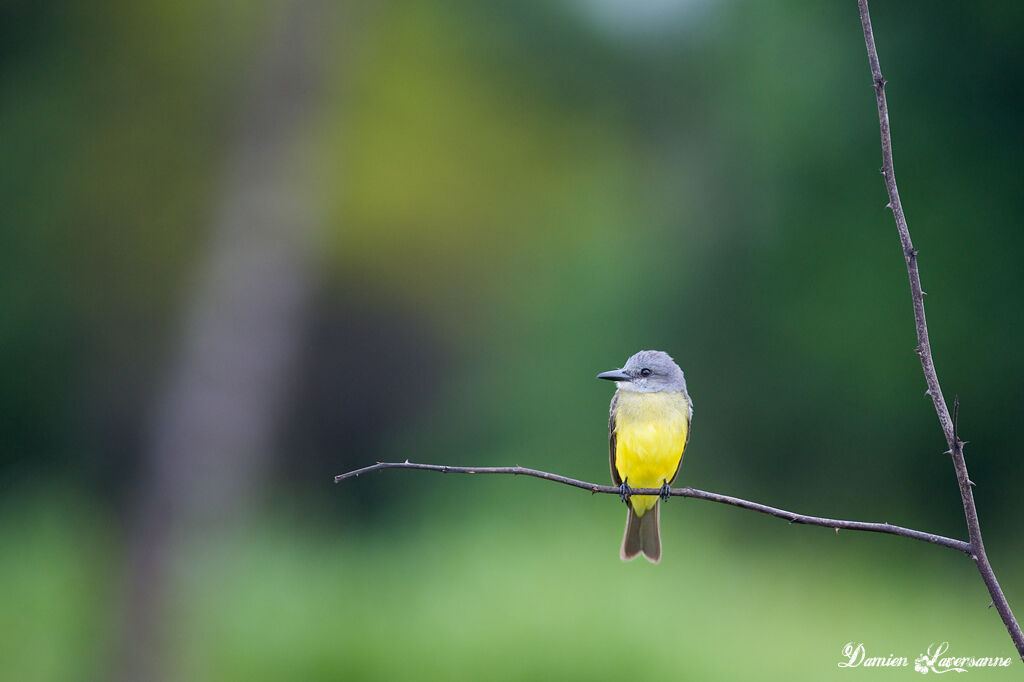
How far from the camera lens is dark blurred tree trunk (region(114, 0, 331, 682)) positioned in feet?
20.7

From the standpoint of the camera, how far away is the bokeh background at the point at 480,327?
22.2ft

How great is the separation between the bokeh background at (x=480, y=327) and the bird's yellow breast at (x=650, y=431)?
3255mm

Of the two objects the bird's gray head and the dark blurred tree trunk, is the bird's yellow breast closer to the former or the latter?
the bird's gray head

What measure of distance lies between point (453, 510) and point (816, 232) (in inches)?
185

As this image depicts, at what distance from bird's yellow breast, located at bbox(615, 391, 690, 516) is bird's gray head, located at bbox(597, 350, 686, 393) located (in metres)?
0.26

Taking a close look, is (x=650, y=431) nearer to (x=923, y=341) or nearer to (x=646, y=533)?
(x=646, y=533)

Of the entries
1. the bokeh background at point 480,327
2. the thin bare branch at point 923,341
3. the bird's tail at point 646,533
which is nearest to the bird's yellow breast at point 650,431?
the bird's tail at point 646,533

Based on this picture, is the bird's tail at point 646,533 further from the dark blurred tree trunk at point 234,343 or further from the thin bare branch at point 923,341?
the dark blurred tree trunk at point 234,343

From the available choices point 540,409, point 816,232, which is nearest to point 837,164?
point 816,232

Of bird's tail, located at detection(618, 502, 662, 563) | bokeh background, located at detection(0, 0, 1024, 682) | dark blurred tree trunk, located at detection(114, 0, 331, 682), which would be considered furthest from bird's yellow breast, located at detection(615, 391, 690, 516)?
dark blurred tree trunk, located at detection(114, 0, 331, 682)

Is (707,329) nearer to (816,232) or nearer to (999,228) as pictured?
(816,232)

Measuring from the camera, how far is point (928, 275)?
9.28 meters

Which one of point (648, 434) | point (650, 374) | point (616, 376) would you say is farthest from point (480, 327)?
point (616, 376)

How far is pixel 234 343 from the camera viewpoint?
6.78m
